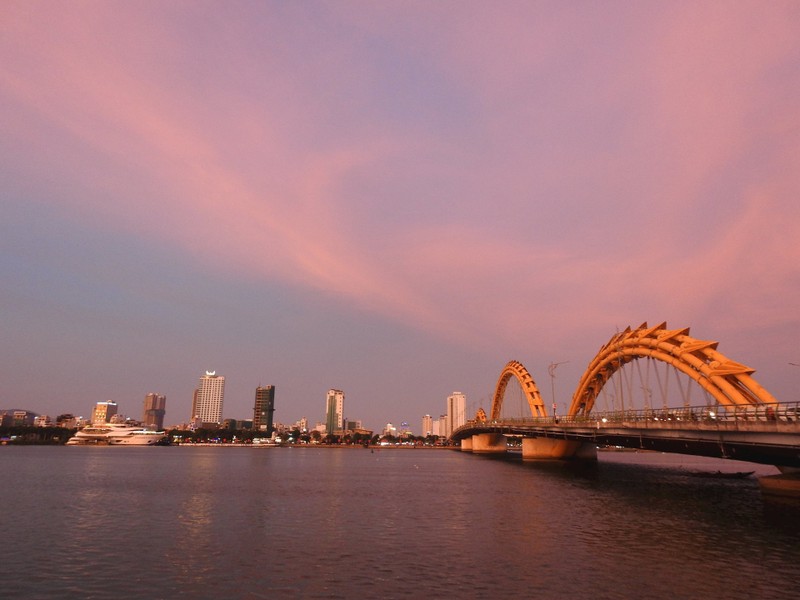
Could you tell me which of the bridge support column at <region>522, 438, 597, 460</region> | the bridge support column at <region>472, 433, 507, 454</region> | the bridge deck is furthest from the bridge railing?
the bridge support column at <region>472, 433, 507, 454</region>

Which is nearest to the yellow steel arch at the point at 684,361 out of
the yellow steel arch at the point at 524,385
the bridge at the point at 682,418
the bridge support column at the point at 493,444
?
the bridge at the point at 682,418

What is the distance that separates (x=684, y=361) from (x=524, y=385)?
85.1 meters

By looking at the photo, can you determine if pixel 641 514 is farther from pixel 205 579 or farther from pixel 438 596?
pixel 205 579

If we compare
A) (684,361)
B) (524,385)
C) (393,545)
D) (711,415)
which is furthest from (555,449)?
(393,545)

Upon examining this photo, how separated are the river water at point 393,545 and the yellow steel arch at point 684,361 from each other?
11.2m

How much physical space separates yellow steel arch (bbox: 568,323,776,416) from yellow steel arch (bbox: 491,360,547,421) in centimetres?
3487

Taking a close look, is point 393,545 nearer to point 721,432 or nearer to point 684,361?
point 721,432

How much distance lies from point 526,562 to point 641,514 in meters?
21.7

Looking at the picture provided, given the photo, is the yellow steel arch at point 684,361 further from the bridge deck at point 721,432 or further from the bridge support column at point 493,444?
the bridge support column at point 493,444

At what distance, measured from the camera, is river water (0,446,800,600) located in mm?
23156

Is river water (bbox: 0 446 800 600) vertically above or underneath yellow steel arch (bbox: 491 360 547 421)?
underneath

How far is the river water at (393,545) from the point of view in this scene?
23.2 metres

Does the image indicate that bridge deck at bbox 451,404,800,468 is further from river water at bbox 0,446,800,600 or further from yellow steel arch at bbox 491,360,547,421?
yellow steel arch at bbox 491,360,547,421

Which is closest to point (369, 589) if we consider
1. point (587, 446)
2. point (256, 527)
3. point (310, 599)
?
point (310, 599)
